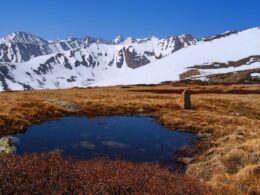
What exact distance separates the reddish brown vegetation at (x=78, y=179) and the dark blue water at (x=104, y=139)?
42.4 ft

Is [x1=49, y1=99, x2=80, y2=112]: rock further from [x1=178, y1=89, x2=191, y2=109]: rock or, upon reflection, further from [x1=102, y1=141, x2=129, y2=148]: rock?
[x1=102, y1=141, x2=129, y2=148]: rock

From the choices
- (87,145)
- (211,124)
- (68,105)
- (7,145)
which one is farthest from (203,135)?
(68,105)

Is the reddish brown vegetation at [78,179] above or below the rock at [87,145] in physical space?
above

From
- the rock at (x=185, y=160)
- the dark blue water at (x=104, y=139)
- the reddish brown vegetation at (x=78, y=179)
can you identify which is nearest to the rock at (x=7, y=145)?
the dark blue water at (x=104, y=139)

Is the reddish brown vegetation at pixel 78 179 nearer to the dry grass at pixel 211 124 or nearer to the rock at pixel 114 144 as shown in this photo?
the dry grass at pixel 211 124

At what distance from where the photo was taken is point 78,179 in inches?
428

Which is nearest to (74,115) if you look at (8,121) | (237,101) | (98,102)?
(98,102)

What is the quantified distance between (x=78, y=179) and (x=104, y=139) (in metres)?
20.5

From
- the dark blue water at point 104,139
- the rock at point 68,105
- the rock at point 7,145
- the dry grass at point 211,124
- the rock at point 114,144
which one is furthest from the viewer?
the rock at point 68,105

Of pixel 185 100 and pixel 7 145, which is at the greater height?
pixel 7 145

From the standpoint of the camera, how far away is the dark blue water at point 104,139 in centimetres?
2662

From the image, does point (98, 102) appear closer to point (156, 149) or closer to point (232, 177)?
point (156, 149)

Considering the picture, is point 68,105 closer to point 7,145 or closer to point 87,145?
point 87,145

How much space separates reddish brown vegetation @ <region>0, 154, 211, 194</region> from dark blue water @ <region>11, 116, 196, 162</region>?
42.4 ft
